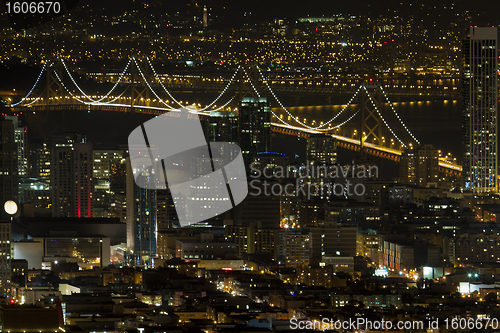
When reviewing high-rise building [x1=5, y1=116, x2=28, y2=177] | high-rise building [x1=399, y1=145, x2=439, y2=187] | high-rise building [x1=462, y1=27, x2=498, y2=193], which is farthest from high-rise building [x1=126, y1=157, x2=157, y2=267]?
high-rise building [x1=462, y1=27, x2=498, y2=193]

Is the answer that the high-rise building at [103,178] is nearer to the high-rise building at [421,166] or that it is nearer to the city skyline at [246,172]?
the city skyline at [246,172]

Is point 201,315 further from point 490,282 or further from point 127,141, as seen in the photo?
point 127,141

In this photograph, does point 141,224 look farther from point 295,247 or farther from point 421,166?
point 421,166

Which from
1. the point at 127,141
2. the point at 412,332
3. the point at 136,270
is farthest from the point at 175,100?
→ the point at 412,332

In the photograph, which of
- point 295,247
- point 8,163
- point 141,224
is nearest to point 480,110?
point 295,247

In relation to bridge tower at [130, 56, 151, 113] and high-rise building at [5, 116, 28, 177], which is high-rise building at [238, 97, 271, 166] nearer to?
bridge tower at [130, 56, 151, 113]
